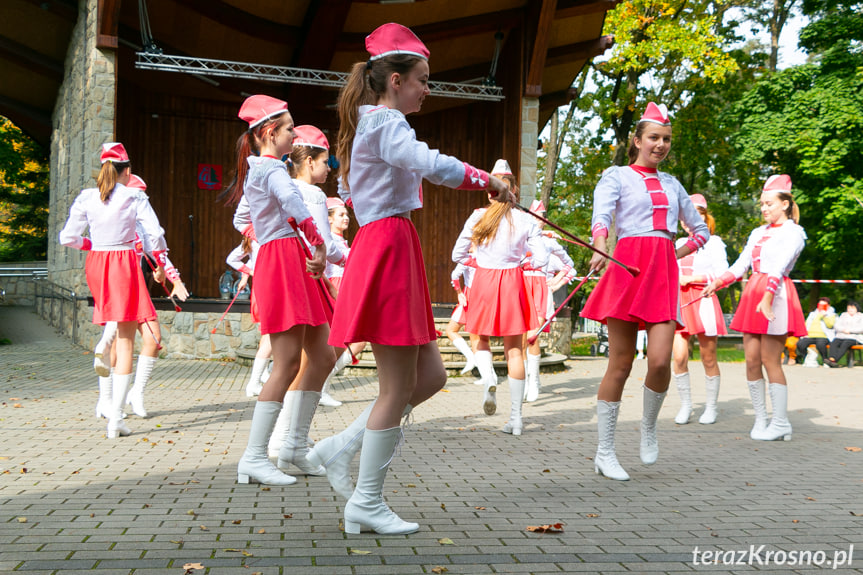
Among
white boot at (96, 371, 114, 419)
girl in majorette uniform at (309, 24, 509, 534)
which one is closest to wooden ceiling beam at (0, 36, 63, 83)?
white boot at (96, 371, 114, 419)

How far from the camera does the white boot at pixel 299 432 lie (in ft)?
15.4

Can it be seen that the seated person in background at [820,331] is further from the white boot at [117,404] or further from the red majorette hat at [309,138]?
the white boot at [117,404]

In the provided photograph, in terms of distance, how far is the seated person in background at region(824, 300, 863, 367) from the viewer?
53.3 ft

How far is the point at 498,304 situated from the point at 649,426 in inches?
82.2

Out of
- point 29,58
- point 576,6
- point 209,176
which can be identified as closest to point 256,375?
point 576,6

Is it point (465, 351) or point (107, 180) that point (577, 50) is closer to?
point (465, 351)

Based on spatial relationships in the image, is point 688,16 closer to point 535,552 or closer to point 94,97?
point 94,97

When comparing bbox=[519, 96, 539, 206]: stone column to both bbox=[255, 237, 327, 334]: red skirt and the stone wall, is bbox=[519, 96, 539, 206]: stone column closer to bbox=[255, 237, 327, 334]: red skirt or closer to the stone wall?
the stone wall

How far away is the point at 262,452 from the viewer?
14.7 ft

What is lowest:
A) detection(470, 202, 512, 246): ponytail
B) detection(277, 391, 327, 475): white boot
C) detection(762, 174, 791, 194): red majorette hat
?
detection(277, 391, 327, 475): white boot

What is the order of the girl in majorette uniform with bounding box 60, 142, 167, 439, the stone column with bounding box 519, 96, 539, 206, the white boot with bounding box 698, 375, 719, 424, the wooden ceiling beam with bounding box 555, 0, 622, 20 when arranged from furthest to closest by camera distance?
1. the stone column with bounding box 519, 96, 539, 206
2. the wooden ceiling beam with bounding box 555, 0, 622, 20
3. the white boot with bounding box 698, 375, 719, 424
4. the girl in majorette uniform with bounding box 60, 142, 167, 439

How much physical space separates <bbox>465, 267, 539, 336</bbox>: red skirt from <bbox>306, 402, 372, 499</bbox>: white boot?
313cm

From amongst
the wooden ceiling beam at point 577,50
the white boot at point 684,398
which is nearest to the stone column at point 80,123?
the wooden ceiling beam at point 577,50

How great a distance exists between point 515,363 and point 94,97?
386 inches
